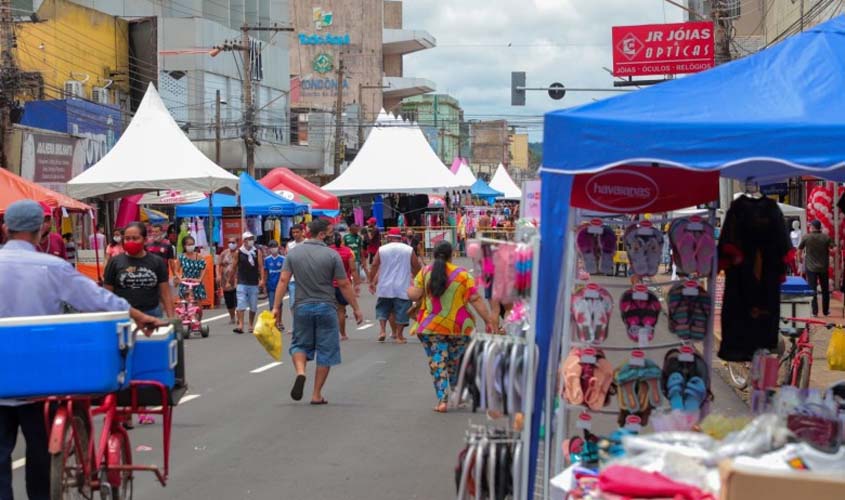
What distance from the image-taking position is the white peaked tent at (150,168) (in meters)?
23.7

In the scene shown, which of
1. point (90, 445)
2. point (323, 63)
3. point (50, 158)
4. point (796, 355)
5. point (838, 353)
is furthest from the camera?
point (323, 63)

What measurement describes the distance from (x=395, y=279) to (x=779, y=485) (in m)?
14.6

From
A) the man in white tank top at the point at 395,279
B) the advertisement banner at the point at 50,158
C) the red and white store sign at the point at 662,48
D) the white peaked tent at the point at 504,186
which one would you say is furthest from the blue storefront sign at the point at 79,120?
the white peaked tent at the point at 504,186

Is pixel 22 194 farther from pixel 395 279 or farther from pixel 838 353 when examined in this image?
pixel 838 353

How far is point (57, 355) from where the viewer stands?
20.3ft

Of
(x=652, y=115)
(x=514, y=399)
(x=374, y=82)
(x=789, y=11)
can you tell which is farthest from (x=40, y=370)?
(x=374, y=82)

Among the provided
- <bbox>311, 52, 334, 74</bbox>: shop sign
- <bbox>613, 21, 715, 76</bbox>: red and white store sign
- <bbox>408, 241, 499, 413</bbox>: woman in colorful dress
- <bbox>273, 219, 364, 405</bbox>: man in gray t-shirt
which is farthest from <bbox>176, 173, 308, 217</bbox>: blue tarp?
<bbox>311, 52, 334, 74</bbox>: shop sign

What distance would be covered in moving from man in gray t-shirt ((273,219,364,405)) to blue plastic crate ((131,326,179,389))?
16.8ft

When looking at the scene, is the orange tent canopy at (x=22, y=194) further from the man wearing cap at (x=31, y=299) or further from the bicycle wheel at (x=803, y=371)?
the bicycle wheel at (x=803, y=371)

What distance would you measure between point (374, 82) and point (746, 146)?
95.6 meters

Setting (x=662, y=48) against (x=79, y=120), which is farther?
(x=662, y=48)

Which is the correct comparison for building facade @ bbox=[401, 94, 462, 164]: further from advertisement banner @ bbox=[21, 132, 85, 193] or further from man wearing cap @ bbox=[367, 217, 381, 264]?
advertisement banner @ bbox=[21, 132, 85, 193]

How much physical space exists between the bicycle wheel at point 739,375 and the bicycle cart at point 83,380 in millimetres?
8480

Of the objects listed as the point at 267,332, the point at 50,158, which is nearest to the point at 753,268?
the point at 267,332
